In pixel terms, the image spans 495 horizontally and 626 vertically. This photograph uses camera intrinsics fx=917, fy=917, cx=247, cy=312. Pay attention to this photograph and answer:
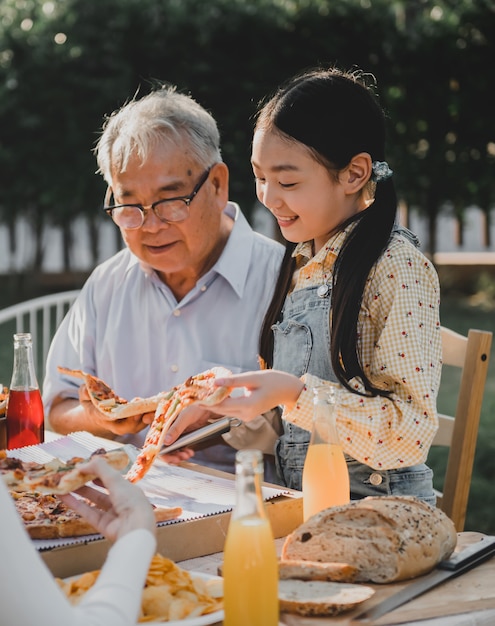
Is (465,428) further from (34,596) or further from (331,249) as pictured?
(34,596)

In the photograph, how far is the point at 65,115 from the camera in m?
11.1

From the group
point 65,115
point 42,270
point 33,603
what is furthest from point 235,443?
point 42,270

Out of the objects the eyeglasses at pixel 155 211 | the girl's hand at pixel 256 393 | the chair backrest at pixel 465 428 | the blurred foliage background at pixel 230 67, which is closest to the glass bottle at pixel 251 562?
the girl's hand at pixel 256 393

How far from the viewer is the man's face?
125 inches

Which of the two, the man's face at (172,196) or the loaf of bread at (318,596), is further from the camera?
the man's face at (172,196)

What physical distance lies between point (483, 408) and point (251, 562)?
6.86m

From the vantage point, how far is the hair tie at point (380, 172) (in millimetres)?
2604

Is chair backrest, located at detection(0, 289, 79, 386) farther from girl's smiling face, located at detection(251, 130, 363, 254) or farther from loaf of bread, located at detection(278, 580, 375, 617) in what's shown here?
loaf of bread, located at detection(278, 580, 375, 617)

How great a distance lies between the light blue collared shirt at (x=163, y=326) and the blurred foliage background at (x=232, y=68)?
7.46m

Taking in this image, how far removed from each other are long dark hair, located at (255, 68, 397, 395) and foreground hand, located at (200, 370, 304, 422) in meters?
0.27

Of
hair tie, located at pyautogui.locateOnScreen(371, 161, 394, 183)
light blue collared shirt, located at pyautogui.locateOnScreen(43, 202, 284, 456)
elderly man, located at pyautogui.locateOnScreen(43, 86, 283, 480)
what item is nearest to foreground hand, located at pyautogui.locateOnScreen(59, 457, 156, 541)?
hair tie, located at pyautogui.locateOnScreen(371, 161, 394, 183)

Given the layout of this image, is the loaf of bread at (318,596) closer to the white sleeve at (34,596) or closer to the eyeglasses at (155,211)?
the white sleeve at (34,596)

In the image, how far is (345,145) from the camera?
257 cm

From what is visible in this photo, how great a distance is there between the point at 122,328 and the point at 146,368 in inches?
7.1
